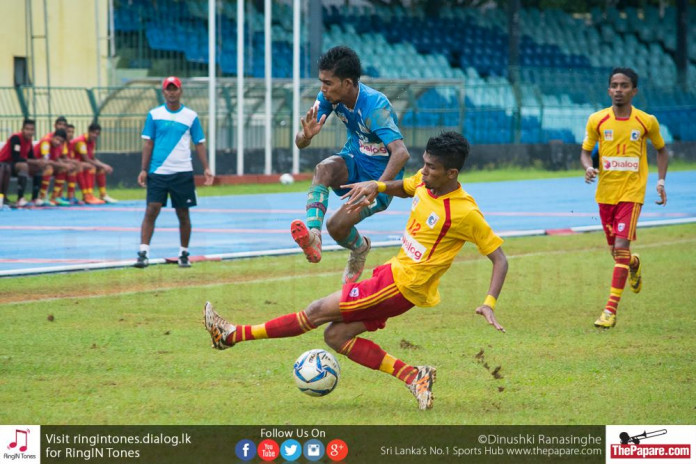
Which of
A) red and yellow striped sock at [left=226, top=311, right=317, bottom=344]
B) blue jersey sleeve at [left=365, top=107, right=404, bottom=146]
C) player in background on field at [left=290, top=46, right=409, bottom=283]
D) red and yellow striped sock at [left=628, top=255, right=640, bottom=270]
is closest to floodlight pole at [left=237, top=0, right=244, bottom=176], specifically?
player in background on field at [left=290, top=46, right=409, bottom=283]

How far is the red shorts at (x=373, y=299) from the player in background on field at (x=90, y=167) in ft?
53.7

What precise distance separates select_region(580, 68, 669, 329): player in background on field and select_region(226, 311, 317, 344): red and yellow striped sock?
4426 millimetres

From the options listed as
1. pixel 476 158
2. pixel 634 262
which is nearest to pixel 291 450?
pixel 634 262

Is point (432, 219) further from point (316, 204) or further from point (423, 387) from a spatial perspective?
point (316, 204)

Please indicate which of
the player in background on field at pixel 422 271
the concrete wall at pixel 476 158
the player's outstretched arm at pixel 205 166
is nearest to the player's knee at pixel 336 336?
the player in background on field at pixel 422 271

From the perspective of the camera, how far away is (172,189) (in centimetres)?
1394

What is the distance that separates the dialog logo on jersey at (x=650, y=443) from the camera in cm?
602

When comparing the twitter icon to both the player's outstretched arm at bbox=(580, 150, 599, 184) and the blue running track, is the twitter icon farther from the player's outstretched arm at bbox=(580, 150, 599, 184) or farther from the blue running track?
the blue running track

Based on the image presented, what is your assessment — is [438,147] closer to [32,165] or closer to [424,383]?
[424,383]

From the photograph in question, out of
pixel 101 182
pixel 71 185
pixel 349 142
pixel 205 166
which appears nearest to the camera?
pixel 349 142

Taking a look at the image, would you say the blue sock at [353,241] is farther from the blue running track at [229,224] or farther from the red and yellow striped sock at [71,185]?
the red and yellow striped sock at [71,185]

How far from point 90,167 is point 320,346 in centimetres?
1512

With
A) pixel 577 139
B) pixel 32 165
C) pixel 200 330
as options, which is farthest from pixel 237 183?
pixel 200 330

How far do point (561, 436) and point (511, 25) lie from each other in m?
31.6
